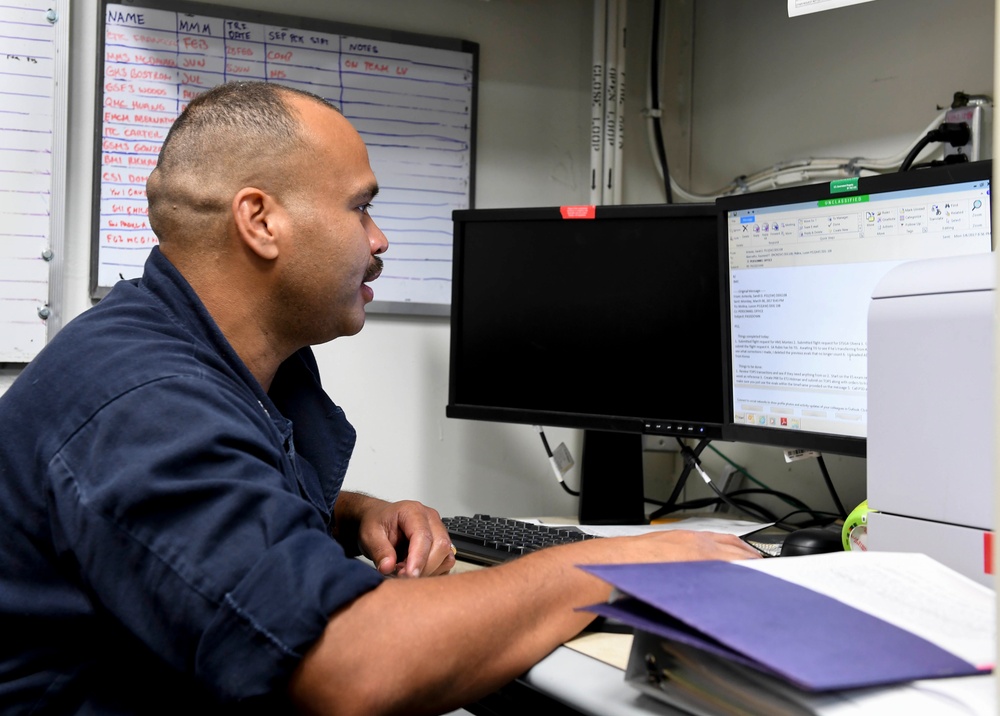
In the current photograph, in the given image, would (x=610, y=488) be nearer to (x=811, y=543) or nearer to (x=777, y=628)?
(x=811, y=543)

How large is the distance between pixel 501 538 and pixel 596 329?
0.46 meters

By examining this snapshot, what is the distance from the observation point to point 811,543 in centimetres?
108

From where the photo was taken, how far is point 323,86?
1.85 meters

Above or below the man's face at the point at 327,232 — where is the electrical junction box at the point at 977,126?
above

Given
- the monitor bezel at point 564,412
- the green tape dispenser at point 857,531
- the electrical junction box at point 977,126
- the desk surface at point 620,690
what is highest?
the electrical junction box at point 977,126

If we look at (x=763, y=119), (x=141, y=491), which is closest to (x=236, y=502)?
(x=141, y=491)

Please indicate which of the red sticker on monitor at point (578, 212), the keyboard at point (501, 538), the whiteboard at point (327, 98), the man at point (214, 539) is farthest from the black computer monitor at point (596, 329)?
the man at point (214, 539)

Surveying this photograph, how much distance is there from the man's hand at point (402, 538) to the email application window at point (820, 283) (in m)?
0.54

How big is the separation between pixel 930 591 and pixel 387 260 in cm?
133

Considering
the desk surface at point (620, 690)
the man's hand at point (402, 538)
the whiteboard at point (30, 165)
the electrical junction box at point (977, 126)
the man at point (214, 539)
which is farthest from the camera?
the whiteboard at point (30, 165)

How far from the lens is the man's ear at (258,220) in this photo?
3.60 feet

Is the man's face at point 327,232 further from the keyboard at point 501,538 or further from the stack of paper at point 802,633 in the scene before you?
the stack of paper at point 802,633

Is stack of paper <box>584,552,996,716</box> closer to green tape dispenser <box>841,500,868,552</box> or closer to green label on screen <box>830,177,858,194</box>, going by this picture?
green tape dispenser <box>841,500,868,552</box>

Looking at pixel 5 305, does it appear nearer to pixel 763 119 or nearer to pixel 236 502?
pixel 236 502
